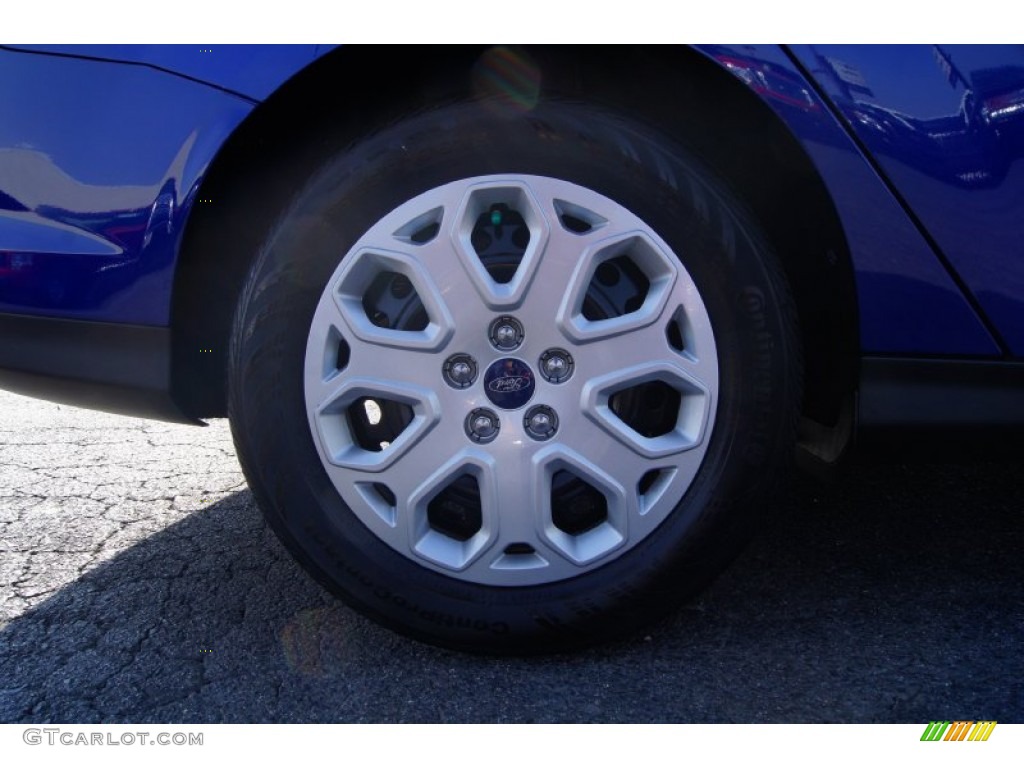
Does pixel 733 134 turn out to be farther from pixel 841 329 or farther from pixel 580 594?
pixel 580 594

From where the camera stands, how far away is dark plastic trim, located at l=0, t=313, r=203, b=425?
1.57 m

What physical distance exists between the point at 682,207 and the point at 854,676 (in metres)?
0.79

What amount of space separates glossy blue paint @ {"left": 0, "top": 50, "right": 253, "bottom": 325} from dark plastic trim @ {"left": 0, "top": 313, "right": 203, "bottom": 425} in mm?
27

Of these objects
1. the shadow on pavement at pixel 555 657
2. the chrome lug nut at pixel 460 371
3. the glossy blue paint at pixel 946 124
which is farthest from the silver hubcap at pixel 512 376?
the glossy blue paint at pixel 946 124

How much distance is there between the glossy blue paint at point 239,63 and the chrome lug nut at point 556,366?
60 centimetres

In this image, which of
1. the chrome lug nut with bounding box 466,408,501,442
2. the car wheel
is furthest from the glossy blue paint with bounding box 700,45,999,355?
the chrome lug nut with bounding box 466,408,501,442

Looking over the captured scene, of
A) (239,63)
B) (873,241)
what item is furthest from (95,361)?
(873,241)

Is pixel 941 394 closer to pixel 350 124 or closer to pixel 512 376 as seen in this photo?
pixel 512 376

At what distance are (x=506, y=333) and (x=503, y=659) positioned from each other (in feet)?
1.76

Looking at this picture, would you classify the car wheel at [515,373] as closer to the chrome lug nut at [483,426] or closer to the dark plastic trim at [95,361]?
the chrome lug nut at [483,426]

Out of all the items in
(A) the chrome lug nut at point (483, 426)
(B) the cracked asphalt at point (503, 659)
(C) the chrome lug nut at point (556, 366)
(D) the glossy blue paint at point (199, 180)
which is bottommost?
(B) the cracked asphalt at point (503, 659)

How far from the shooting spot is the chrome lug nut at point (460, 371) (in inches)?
59.5

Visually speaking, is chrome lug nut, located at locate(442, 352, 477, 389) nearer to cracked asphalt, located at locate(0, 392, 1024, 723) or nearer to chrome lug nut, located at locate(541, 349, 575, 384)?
chrome lug nut, located at locate(541, 349, 575, 384)

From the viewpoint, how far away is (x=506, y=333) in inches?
59.3
